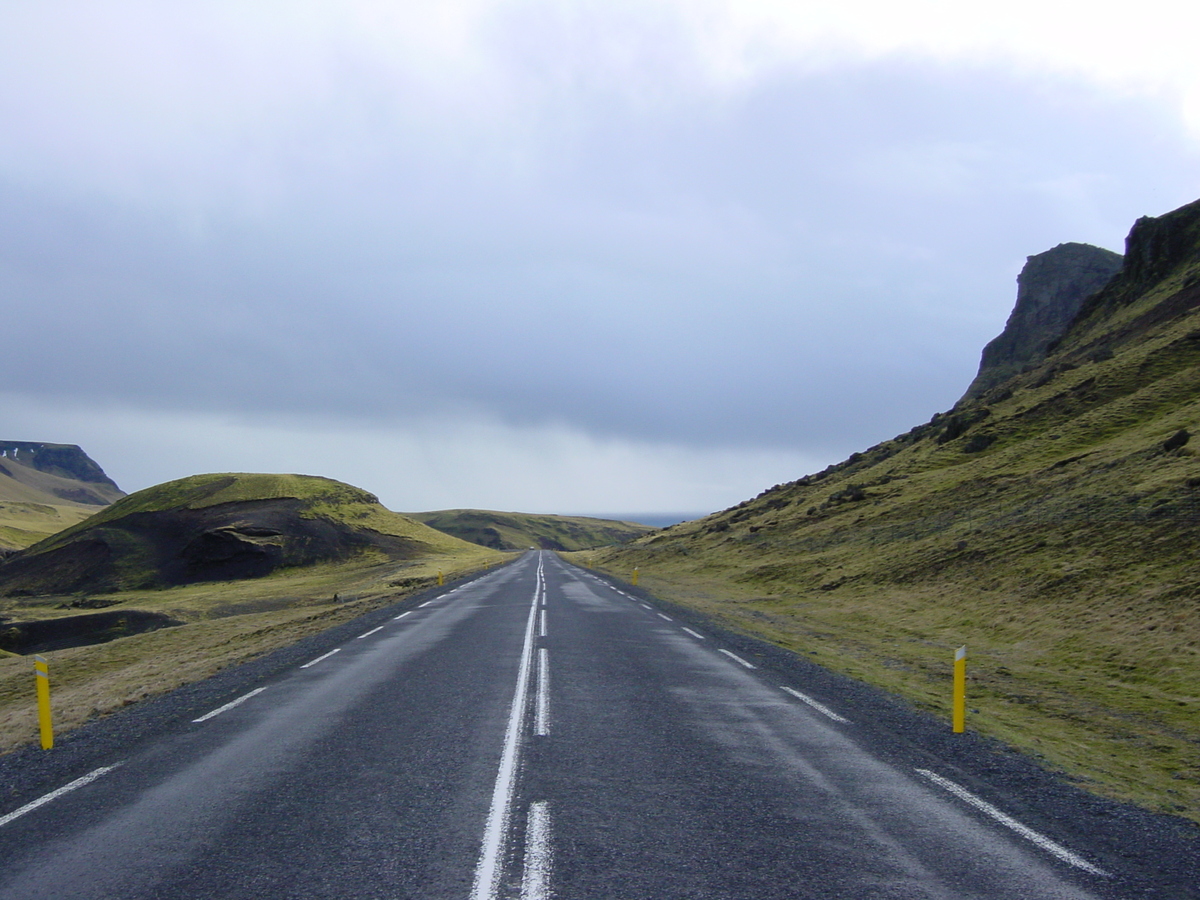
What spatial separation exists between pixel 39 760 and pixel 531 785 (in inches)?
259

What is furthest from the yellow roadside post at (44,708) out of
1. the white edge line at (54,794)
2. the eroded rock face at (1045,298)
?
the eroded rock face at (1045,298)

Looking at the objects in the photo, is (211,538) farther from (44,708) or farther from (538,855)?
(538,855)

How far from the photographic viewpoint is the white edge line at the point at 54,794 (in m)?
6.71

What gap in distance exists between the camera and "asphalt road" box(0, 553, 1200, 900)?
5.23m

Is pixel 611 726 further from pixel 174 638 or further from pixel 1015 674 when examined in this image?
pixel 174 638

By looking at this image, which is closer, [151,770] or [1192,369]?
[151,770]

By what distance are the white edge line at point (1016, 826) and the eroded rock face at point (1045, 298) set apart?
105 metres

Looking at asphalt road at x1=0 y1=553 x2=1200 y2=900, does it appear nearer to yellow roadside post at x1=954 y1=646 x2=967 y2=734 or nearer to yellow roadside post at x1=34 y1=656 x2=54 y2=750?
yellow roadside post at x1=34 y1=656 x2=54 y2=750

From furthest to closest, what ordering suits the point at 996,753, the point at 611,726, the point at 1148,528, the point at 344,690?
the point at 1148,528
the point at 344,690
the point at 611,726
the point at 996,753

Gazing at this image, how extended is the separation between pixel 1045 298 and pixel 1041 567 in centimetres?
10702

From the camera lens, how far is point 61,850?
5.88 meters

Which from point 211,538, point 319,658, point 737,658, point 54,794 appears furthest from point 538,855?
point 211,538

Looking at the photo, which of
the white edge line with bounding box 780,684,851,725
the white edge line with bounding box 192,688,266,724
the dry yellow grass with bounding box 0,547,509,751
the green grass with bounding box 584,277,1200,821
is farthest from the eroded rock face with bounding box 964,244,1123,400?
the white edge line with bounding box 192,688,266,724

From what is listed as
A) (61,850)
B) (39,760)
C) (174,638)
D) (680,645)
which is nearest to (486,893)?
(61,850)
